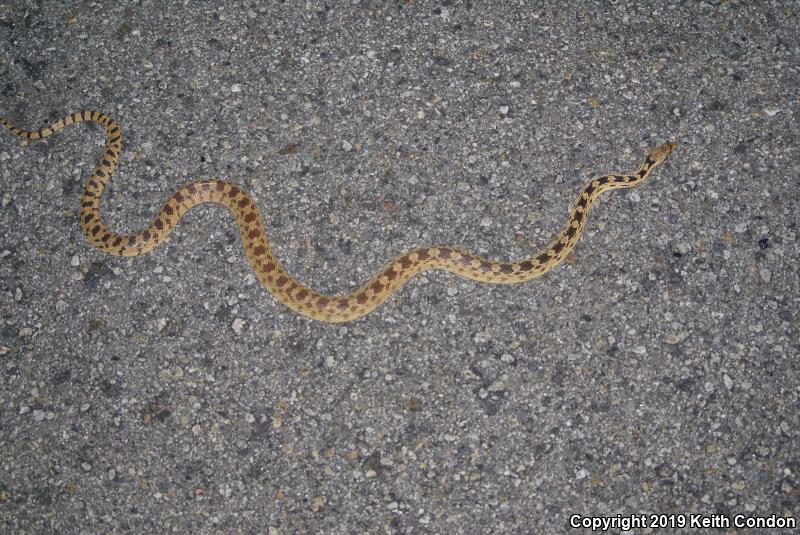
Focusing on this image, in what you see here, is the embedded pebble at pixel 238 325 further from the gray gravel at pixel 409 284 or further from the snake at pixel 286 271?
the snake at pixel 286 271

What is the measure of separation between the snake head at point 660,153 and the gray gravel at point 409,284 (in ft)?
0.61

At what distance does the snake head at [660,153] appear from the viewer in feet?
23.8

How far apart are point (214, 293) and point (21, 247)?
2214 millimetres

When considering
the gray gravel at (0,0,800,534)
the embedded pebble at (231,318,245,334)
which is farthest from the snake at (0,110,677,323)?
the embedded pebble at (231,318,245,334)

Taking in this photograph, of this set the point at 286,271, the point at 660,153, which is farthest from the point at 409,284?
the point at 660,153

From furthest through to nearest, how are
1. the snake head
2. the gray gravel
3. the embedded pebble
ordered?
the snake head → the embedded pebble → the gray gravel

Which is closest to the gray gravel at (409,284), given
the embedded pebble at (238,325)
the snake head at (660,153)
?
the embedded pebble at (238,325)

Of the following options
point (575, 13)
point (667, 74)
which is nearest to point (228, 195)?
point (575, 13)

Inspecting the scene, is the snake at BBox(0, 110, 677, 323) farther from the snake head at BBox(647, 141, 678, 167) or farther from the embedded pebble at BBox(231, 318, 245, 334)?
the embedded pebble at BBox(231, 318, 245, 334)

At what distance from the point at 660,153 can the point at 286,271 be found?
4157mm

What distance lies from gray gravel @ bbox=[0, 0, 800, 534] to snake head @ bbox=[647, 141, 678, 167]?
7.3 inches

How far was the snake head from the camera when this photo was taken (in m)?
7.26

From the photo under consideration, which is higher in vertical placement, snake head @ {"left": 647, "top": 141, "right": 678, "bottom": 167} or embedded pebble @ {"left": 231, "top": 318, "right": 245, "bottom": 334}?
snake head @ {"left": 647, "top": 141, "right": 678, "bottom": 167}

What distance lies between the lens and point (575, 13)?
8.18m
